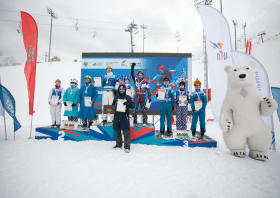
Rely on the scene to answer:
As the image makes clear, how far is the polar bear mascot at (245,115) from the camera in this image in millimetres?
→ 2432

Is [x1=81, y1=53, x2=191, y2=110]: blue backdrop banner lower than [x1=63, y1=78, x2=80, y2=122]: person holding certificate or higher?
higher

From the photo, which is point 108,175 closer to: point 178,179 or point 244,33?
point 178,179

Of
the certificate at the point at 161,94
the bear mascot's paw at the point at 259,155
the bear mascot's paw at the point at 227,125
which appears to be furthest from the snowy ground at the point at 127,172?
the certificate at the point at 161,94

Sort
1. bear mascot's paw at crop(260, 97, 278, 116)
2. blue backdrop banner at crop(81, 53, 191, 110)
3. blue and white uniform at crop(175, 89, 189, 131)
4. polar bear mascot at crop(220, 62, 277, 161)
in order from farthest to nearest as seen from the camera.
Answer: blue backdrop banner at crop(81, 53, 191, 110)
blue and white uniform at crop(175, 89, 189, 131)
polar bear mascot at crop(220, 62, 277, 161)
bear mascot's paw at crop(260, 97, 278, 116)

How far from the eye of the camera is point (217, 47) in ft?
13.3

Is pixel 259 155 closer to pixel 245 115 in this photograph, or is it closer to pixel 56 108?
pixel 245 115

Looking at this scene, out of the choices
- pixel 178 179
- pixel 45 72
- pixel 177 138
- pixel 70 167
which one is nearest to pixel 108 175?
pixel 70 167

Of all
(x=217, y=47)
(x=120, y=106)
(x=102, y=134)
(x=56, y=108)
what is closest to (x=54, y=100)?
(x=56, y=108)

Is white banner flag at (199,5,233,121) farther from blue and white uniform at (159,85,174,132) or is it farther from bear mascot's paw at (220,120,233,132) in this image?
bear mascot's paw at (220,120,233,132)

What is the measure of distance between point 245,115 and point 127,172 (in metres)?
2.35

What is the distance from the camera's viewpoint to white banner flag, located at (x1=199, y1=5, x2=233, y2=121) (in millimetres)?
3998

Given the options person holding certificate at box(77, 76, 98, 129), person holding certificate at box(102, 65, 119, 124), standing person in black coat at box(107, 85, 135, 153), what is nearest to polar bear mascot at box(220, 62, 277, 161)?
standing person in black coat at box(107, 85, 135, 153)

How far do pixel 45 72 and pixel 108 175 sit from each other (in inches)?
738

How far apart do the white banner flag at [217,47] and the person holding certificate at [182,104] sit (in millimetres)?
1279
